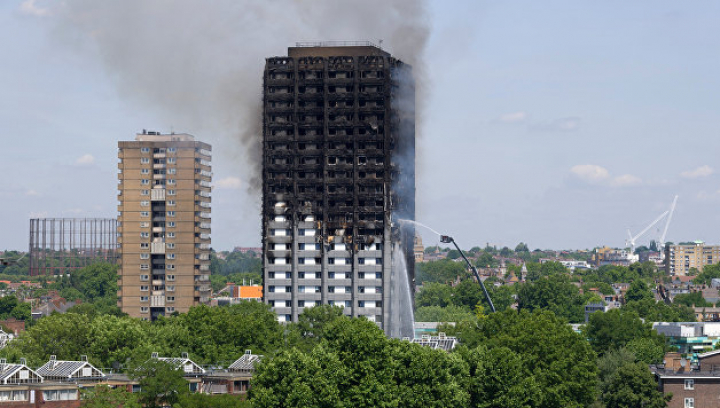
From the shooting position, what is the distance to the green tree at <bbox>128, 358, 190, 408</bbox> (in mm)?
143250

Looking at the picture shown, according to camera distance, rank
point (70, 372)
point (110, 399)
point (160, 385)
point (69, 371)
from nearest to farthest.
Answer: point (110, 399) < point (160, 385) < point (70, 372) < point (69, 371)

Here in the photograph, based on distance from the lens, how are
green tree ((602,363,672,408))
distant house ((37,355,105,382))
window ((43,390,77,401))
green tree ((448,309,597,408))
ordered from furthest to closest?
green tree ((602,363,672,408)), green tree ((448,309,597,408)), distant house ((37,355,105,382)), window ((43,390,77,401))

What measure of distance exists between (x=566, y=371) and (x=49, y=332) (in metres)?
78.7

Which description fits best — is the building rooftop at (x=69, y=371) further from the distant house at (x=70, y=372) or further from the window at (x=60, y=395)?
the window at (x=60, y=395)

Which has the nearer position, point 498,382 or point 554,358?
point 498,382

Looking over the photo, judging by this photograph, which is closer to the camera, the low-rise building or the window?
the window

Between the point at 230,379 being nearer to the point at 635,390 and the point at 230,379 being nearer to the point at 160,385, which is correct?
the point at 160,385

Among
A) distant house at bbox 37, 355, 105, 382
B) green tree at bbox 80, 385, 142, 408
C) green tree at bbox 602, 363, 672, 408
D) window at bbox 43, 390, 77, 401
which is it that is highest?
distant house at bbox 37, 355, 105, 382

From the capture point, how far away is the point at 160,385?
5655 inches

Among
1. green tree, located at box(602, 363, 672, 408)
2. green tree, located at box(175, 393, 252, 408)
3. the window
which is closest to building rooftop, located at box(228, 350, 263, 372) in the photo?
the window

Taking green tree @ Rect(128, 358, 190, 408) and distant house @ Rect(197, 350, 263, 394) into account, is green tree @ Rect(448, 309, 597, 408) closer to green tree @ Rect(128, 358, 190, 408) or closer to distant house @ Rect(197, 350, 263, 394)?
distant house @ Rect(197, 350, 263, 394)

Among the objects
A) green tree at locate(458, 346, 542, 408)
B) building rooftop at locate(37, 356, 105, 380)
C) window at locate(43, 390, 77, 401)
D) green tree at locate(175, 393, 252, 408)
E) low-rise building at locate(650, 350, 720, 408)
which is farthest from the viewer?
low-rise building at locate(650, 350, 720, 408)

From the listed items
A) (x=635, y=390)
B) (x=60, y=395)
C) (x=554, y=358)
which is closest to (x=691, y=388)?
(x=635, y=390)

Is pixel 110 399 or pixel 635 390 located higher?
pixel 110 399
